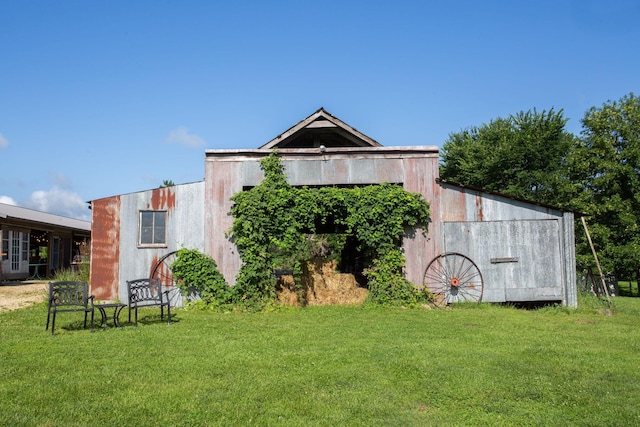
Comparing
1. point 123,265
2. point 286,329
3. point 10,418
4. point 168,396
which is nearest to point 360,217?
point 286,329

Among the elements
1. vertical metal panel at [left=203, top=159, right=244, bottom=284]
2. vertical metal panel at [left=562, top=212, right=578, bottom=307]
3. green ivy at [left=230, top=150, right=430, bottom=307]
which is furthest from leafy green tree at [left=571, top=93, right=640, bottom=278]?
vertical metal panel at [left=203, top=159, right=244, bottom=284]

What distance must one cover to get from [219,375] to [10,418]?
7.67ft

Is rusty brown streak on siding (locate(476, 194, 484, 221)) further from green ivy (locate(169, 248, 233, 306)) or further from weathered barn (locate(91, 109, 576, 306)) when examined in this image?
green ivy (locate(169, 248, 233, 306))

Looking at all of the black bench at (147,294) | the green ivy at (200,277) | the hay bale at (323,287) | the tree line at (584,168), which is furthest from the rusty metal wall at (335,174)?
the tree line at (584,168)

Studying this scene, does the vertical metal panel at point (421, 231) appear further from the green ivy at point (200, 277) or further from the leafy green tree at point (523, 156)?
the leafy green tree at point (523, 156)

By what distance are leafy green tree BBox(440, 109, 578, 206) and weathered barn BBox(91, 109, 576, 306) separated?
18115 mm

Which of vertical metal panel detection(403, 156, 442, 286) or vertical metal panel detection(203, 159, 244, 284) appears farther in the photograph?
vertical metal panel detection(403, 156, 442, 286)

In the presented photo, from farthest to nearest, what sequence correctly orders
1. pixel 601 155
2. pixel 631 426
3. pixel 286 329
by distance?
pixel 601 155
pixel 286 329
pixel 631 426

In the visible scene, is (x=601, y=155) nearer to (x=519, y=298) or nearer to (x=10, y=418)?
(x=519, y=298)

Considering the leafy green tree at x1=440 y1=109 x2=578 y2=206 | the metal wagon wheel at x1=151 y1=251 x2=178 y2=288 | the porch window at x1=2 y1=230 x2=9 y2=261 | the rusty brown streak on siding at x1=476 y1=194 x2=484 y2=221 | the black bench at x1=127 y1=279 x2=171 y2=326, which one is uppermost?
the leafy green tree at x1=440 y1=109 x2=578 y2=206

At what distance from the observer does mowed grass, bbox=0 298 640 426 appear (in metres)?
4.97

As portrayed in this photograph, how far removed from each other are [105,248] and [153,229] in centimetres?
142

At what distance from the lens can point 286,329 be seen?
9945 millimetres

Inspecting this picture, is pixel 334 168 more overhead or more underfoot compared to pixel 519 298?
more overhead
